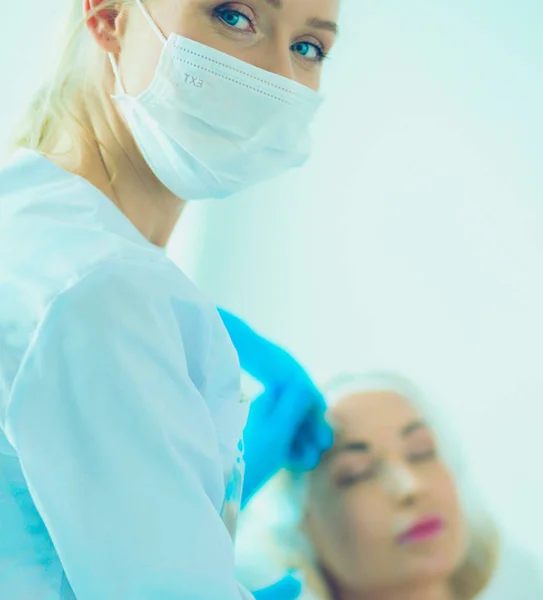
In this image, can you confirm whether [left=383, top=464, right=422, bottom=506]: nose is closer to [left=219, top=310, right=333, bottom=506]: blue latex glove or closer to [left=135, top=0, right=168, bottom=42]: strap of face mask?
[left=219, top=310, right=333, bottom=506]: blue latex glove

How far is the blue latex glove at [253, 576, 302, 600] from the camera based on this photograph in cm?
94

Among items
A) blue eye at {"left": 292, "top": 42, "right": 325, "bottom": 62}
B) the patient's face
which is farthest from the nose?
blue eye at {"left": 292, "top": 42, "right": 325, "bottom": 62}

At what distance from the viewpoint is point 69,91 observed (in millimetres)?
895

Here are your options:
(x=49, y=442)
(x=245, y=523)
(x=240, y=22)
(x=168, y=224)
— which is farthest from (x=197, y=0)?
(x=245, y=523)

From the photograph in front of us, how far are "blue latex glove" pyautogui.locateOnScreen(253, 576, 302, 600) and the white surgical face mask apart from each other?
525 mm

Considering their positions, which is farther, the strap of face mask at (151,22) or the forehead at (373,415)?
the forehead at (373,415)

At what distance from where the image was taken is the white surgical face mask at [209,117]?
78cm

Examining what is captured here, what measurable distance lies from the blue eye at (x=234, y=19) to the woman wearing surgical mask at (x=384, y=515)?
532 mm

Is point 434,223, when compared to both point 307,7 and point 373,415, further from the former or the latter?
point 307,7

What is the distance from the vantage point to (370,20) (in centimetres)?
144

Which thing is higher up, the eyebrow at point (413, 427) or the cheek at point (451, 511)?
the eyebrow at point (413, 427)

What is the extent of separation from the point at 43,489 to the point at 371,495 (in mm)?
538

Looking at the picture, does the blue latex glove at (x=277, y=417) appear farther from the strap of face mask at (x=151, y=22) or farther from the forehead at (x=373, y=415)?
the strap of face mask at (x=151, y=22)

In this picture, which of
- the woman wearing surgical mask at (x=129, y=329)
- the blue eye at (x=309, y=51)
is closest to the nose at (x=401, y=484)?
the woman wearing surgical mask at (x=129, y=329)
